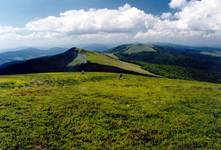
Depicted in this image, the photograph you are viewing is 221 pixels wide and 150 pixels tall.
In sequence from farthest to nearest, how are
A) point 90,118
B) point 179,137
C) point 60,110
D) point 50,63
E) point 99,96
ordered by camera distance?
1. point 50,63
2. point 99,96
3. point 60,110
4. point 90,118
5. point 179,137

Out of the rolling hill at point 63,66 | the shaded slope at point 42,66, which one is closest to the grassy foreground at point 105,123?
the rolling hill at point 63,66

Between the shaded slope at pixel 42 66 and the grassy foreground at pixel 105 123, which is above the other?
the shaded slope at pixel 42 66

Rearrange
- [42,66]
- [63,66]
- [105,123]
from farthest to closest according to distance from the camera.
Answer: [42,66], [63,66], [105,123]

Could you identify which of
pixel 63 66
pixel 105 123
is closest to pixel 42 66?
pixel 63 66

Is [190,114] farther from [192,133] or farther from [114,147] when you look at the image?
[114,147]

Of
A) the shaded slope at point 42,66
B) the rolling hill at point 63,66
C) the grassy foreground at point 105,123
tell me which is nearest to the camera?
the grassy foreground at point 105,123

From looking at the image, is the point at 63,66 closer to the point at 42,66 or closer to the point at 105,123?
the point at 42,66

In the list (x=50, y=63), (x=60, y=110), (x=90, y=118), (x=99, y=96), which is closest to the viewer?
(x=90, y=118)

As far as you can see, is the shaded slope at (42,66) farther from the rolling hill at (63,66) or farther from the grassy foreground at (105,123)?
the grassy foreground at (105,123)

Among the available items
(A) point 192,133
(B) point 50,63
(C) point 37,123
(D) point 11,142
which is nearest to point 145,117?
(A) point 192,133

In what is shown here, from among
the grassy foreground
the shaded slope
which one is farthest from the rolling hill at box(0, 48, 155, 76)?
the grassy foreground

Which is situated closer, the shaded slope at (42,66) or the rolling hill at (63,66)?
the rolling hill at (63,66)

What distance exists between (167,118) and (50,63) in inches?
3669

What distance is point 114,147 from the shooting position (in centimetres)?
1869
